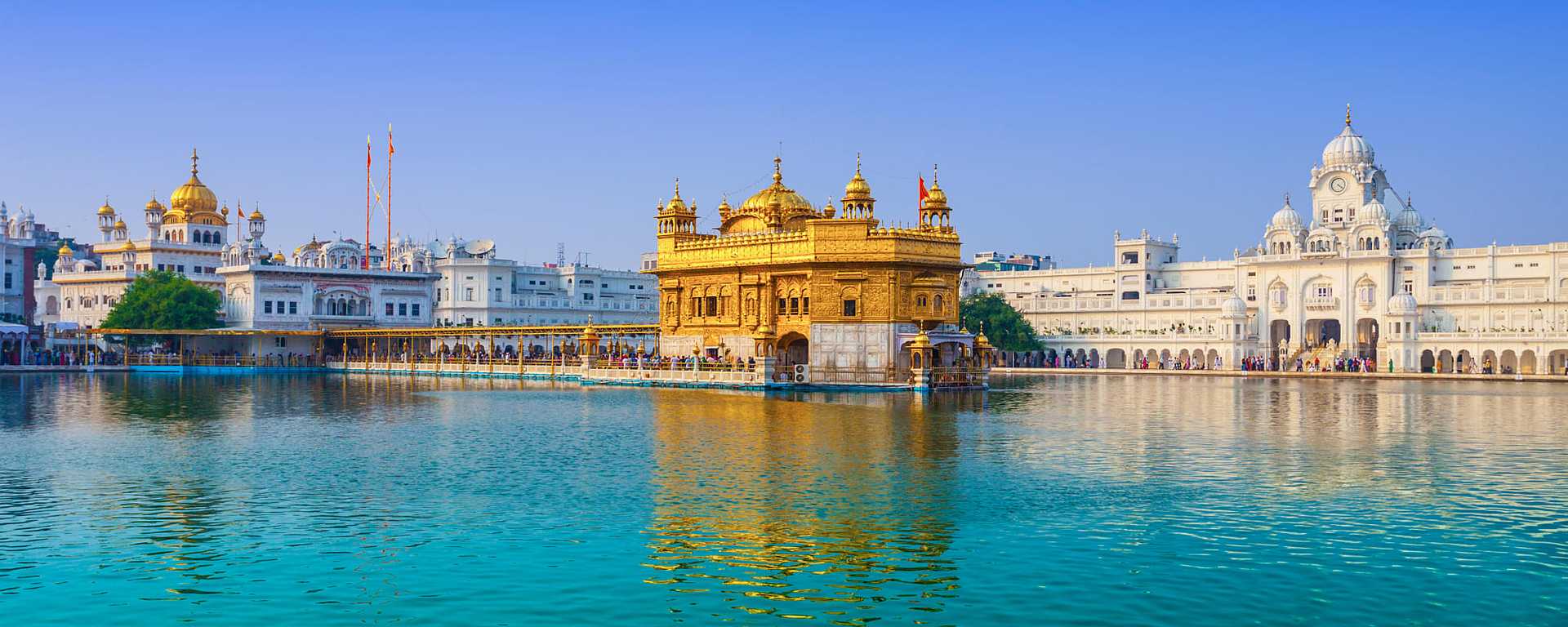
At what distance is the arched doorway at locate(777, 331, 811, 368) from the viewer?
63.0 m

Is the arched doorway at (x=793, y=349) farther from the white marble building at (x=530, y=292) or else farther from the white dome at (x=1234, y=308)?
the white marble building at (x=530, y=292)

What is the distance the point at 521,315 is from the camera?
115750 mm

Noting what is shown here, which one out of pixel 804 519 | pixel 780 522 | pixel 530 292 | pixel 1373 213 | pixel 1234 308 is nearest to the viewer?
pixel 780 522

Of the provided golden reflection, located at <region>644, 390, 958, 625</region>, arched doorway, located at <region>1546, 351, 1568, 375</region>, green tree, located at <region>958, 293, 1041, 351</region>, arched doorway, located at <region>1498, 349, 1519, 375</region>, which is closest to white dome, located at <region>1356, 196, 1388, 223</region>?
arched doorway, located at <region>1498, 349, 1519, 375</region>

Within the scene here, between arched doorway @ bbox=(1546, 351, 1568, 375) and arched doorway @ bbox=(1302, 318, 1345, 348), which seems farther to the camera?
arched doorway @ bbox=(1302, 318, 1345, 348)

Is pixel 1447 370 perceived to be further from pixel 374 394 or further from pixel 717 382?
pixel 374 394

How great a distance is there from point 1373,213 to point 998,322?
87.0ft

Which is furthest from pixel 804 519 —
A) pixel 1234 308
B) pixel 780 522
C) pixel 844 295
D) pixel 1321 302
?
pixel 1321 302

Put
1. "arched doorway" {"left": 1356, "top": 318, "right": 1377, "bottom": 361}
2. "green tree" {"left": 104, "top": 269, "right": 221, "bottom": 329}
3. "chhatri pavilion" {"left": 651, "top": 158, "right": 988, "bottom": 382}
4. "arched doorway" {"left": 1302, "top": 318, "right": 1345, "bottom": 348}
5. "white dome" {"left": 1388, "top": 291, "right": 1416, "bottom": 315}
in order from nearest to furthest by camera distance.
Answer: "chhatri pavilion" {"left": 651, "top": 158, "right": 988, "bottom": 382} < "green tree" {"left": 104, "top": 269, "right": 221, "bottom": 329} < "white dome" {"left": 1388, "top": 291, "right": 1416, "bottom": 315} < "arched doorway" {"left": 1356, "top": 318, "right": 1377, "bottom": 361} < "arched doorway" {"left": 1302, "top": 318, "right": 1345, "bottom": 348}

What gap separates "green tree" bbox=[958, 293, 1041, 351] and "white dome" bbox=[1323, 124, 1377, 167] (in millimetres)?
25521

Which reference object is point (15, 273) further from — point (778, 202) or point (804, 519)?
point (804, 519)

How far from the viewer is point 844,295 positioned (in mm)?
59500

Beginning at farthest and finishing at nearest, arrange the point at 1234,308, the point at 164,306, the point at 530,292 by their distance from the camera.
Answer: the point at 530,292 < the point at 1234,308 < the point at 164,306

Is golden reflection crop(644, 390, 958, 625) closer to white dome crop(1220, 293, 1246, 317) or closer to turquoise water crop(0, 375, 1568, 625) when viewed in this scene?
turquoise water crop(0, 375, 1568, 625)
